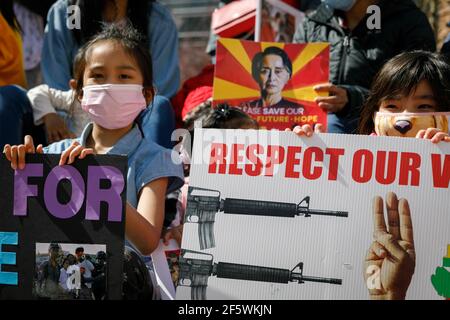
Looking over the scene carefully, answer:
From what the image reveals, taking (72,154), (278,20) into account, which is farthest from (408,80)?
(278,20)

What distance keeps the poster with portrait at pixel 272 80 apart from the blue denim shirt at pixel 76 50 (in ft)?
1.87

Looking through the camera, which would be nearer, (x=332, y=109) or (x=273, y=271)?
(x=273, y=271)

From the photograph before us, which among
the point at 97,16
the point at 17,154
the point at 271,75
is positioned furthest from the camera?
the point at 97,16

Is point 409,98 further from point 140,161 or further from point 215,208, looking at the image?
point 140,161

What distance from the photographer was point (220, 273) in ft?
9.84

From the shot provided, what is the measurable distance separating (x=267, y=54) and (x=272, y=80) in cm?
13

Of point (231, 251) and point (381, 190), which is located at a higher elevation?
point (381, 190)

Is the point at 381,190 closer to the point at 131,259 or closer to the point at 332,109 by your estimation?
the point at 131,259

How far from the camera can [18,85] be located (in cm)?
509

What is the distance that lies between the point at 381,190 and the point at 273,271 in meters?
0.46
